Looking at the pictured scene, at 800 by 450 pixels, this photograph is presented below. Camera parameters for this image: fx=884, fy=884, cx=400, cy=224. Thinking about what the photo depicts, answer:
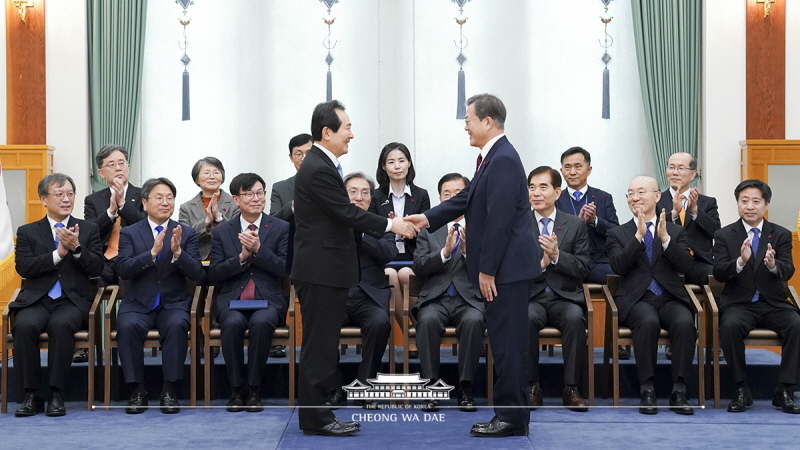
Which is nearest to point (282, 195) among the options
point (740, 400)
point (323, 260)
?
point (323, 260)

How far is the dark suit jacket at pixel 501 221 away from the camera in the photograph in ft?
12.9

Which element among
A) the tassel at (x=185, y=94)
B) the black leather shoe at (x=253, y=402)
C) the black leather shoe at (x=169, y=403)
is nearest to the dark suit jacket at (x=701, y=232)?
the black leather shoe at (x=253, y=402)

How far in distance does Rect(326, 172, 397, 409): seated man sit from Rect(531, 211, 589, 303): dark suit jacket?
0.85m

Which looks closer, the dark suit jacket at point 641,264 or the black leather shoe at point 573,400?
the black leather shoe at point 573,400

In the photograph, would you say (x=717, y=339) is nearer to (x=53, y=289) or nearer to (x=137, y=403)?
(x=137, y=403)

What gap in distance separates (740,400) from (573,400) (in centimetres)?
89

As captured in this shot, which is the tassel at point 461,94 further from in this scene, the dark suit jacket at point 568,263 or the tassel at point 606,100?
the dark suit jacket at point 568,263

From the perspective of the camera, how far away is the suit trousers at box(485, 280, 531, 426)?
3.97 m

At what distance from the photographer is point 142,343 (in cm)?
479

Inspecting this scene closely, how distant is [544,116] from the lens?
7.70 metres

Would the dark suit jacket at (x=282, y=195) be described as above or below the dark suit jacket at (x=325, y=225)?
above

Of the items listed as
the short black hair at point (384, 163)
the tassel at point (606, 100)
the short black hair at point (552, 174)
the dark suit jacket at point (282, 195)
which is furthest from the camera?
the tassel at point (606, 100)

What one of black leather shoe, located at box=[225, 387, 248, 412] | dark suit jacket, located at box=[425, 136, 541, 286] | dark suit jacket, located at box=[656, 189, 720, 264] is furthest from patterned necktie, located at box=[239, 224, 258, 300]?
dark suit jacket, located at box=[656, 189, 720, 264]

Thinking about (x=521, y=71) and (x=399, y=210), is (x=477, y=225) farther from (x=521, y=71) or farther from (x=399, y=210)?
(x=521, y=71)
